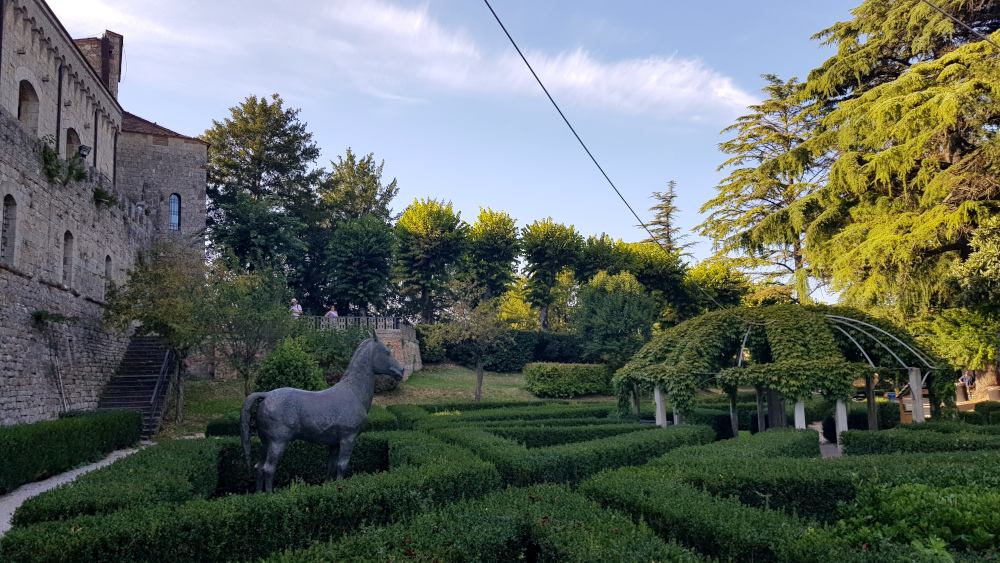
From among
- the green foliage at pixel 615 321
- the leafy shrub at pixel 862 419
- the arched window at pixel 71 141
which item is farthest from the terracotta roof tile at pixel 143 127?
the leafy shrub at pixel 862 419

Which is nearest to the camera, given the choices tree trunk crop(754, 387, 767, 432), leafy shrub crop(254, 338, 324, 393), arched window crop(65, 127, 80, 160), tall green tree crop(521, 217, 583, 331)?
leafy shrub crop(254, 338, 324, 393)

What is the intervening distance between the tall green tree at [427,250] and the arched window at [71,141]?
720 inches

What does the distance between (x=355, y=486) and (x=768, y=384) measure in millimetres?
10333

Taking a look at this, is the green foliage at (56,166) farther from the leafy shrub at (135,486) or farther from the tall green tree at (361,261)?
the tall green tree at (361,261)

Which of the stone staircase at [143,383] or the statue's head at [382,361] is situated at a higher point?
the statue's head at [382,361]

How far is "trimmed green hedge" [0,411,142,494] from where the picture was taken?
10195 mm

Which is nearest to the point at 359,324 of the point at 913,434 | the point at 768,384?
the point at 768,384

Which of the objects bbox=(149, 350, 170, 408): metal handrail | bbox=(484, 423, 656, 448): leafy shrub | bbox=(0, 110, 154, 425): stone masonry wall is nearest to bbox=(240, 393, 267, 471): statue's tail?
bbox=(484, 423, 656, 448): leafy shrub

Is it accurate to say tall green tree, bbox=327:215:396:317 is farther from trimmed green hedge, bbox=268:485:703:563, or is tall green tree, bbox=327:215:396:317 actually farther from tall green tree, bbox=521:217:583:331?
trimmed green hedge, bbox=268:485:703:563

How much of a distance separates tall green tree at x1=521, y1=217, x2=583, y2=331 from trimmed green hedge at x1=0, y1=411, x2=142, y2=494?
30.8m

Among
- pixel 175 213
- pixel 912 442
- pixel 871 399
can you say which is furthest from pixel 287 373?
pixel 175 213

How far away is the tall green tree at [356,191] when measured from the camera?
150 feet

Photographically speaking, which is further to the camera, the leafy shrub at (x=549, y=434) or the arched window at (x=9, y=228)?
the arched window at (x=9, y=228)

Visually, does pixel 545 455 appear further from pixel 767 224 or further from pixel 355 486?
pixel 767 224
